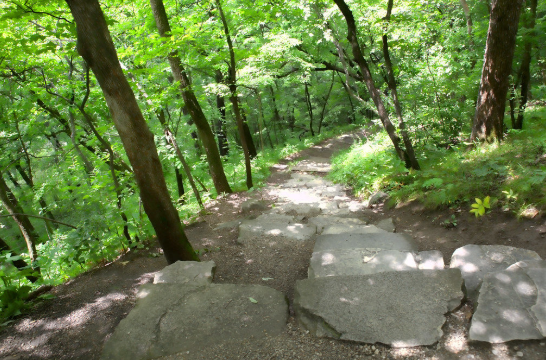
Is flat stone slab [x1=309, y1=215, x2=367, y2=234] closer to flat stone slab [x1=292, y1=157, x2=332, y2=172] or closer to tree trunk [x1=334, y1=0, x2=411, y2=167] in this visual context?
tree trunk [x1=334, y1=0, x2=411, y2=167]

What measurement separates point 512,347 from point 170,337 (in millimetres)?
2721

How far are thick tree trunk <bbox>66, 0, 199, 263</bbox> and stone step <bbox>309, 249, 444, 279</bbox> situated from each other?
1.83 meters

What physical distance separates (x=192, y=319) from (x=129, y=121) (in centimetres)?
223

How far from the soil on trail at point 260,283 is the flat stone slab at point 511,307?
80 mm

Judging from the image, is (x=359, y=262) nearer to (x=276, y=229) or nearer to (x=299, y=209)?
(x=276, y=229)

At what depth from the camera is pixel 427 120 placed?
804 centimetres

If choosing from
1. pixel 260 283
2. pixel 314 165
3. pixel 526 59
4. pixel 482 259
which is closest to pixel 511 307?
pixel 482 259

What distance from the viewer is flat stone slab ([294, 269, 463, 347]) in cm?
250

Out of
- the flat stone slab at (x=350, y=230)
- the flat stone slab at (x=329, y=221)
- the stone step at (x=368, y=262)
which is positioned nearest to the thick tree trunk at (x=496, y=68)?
the flat stone slab at (x=329, y=221)

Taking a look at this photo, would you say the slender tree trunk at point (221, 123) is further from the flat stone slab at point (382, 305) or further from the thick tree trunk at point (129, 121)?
the flat stone slab at point (382, 305)

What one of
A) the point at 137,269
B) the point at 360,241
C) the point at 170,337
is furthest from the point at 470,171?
the point at 137,269

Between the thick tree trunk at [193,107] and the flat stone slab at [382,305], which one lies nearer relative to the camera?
the flat stone slab at [382,305]

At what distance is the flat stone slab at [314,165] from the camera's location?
42.2ft

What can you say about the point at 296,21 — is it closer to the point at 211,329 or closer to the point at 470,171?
the point at 470,171
